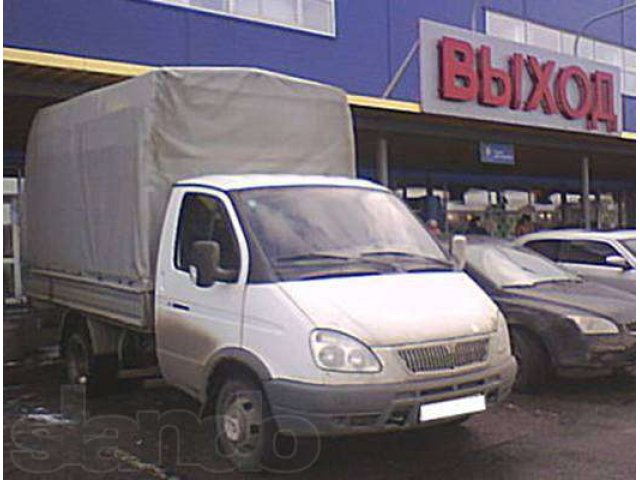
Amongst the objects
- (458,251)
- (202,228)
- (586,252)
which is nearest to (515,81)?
(586,252)

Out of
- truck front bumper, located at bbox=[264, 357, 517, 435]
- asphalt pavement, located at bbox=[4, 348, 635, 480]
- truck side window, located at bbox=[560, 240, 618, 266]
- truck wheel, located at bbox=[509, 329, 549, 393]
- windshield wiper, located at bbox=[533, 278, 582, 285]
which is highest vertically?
truck side window, located at bbox=[560, 240, 618, 266]

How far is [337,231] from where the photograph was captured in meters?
5.49

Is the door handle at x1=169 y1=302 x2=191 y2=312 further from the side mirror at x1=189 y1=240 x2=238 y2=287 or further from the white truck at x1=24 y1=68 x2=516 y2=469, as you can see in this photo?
the side mirror at x1=189 y1=240 x2=238 y2=287

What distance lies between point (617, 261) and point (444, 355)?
6.09 meters

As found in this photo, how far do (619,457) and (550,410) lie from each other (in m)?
1.38

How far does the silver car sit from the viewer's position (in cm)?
992

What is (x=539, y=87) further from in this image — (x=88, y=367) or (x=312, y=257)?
(x=312, y=257)

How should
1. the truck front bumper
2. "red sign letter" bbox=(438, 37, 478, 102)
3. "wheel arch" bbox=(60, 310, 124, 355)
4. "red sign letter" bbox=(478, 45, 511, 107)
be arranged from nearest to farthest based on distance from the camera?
the truck front bumper
"wheel arch" bbox=(60, 310, 124, 355)
"red sign letter" bbox=(438, 37, 478, 102)
"red sign letter" bbox=(478, 45, 511, 107)

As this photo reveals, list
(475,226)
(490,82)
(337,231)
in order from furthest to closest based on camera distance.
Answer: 1. (475,226)
2. (490,82)
3. (337,231)

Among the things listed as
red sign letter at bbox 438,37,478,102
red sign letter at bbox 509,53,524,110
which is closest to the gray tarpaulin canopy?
red sign letter at bbox 438,37,478,102

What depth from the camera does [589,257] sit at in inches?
411

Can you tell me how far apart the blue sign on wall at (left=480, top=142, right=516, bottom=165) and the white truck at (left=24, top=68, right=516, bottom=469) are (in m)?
10.7

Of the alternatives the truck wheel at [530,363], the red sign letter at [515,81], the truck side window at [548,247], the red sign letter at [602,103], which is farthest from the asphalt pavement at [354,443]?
the red sign letter at [602,103]

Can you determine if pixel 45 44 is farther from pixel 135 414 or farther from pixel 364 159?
pixel 364 159
